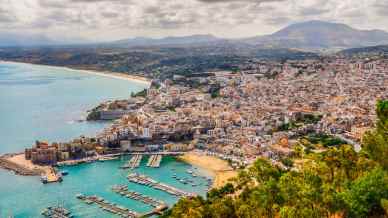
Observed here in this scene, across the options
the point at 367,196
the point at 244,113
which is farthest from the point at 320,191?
the point at 244,113

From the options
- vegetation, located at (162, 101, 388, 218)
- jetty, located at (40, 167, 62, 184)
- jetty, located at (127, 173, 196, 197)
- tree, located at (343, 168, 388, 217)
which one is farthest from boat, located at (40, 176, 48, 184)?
tree, located at (343, 168, 388, 217)

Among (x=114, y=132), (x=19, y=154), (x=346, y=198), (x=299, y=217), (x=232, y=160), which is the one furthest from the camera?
(x=114, y=132)

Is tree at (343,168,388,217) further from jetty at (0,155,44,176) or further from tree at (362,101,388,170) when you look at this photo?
jetty at (0,155,44,176)

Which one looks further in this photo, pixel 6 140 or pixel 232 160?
pixel 6 140

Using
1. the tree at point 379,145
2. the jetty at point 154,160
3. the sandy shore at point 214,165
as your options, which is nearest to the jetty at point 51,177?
the jetty at point 154,160

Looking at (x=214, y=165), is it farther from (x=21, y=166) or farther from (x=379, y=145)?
(x=379, y=145)

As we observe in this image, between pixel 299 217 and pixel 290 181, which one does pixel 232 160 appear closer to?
pixel 290 181

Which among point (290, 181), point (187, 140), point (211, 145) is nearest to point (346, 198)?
point (290, 181)
